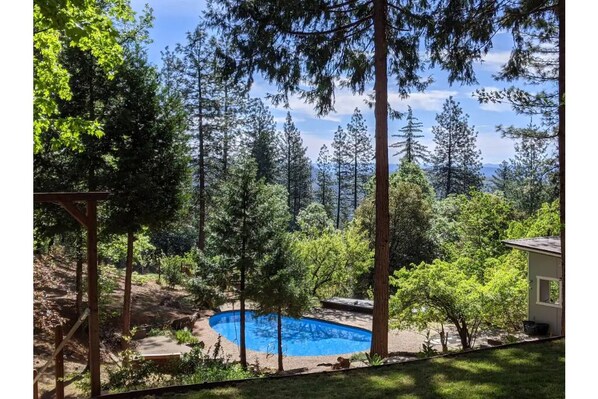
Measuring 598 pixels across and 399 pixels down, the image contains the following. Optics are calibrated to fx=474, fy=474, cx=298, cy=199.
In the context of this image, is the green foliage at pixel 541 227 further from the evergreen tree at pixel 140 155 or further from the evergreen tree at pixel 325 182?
the evergreen tree at pixel 325 182

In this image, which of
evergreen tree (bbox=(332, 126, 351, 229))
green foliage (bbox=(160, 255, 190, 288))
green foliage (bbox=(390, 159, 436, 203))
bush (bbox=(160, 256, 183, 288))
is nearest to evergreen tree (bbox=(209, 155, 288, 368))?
green foliage (bbox=(160, 255, 190, 288))

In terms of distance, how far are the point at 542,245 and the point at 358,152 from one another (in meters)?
19.2

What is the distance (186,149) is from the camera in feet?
28.2

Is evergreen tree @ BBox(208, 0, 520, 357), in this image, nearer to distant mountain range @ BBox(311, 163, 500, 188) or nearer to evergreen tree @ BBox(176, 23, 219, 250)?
evergreen tree @ BBox(176, 23, 219, 250)

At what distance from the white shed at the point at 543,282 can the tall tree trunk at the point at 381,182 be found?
345cm

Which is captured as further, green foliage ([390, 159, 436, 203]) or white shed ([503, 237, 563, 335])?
green foliage ([390, 159, 436, 203])

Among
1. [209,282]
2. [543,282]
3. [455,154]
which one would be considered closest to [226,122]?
[209,282]

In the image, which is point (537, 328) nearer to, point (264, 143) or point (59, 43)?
point (59, 43)

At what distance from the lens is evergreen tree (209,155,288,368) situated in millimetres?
8586

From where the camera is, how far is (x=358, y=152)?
27.2m

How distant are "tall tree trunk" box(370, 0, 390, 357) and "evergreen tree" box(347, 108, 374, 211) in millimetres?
19608

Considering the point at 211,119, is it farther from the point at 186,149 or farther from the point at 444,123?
the point at 444,123

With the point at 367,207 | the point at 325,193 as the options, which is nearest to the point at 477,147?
the point at 325,193

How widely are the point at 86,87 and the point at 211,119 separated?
8.00 meters
